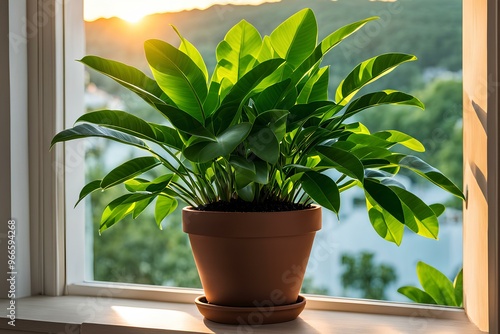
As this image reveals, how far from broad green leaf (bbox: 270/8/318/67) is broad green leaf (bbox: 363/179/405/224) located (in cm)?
26

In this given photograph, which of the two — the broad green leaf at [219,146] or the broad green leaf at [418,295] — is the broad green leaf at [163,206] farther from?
the broad green leaf at [418,295]

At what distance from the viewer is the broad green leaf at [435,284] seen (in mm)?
1251

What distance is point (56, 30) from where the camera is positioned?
1.33m

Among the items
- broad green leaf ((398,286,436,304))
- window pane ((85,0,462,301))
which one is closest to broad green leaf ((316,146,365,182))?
broad green leaf ((398,286,436,304))

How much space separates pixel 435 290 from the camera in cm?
126

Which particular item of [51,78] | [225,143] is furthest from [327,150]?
[51,78]

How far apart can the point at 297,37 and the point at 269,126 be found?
211 mm

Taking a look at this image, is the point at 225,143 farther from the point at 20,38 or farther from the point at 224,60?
the point at 20,38

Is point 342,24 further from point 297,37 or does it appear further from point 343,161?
point 343,161

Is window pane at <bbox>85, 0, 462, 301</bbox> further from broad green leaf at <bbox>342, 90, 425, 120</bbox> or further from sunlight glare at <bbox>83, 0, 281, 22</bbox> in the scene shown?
broad green leaf at <bbox>342, 90, 425, 120</bbox>

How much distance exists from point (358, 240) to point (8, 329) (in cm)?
351

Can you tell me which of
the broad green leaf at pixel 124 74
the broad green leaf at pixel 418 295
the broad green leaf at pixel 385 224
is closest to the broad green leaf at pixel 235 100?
the broad green leaf at pixel 124 74

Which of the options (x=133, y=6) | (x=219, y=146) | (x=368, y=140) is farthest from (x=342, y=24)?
(x=219, y=146)

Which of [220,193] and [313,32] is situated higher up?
[313,32]
